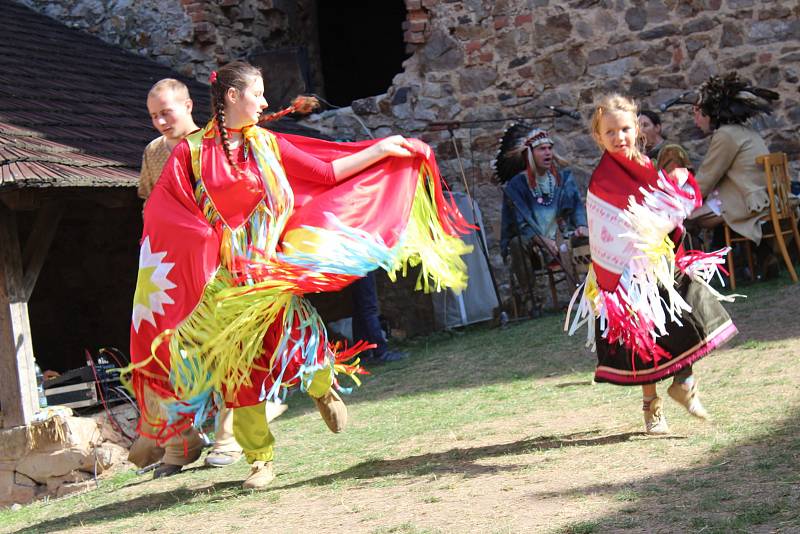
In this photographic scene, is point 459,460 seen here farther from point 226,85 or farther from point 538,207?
point 538,207

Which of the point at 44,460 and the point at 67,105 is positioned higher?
the point at 67,105

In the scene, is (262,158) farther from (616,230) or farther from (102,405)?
(102,405)

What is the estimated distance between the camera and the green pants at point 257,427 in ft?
14.9

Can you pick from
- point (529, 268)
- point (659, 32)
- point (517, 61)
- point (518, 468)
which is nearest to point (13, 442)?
point (518, 468)

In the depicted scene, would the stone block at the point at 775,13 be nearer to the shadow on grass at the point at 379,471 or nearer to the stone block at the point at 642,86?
the stone block at the point at 642,86

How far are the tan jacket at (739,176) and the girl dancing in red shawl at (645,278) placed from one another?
4267mm

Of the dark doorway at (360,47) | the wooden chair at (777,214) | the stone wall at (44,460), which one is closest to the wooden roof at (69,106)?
the stone wall at (44,460)

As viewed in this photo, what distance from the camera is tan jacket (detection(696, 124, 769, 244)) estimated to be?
28.2 ft

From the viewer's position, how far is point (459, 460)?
15.2 feet

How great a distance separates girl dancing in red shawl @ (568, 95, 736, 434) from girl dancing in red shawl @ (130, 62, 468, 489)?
2.14ft

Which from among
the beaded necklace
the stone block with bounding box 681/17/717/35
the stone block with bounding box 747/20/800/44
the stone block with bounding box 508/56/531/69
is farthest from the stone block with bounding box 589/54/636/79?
the beaded necklace

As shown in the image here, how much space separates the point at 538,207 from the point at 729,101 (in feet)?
6.09

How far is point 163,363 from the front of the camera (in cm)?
438

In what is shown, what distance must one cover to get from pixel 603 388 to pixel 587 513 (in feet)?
8.76
